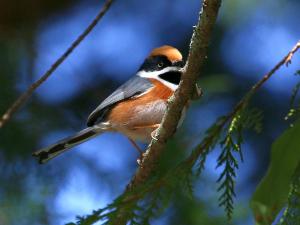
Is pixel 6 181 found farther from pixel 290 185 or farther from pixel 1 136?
pixel 290 185

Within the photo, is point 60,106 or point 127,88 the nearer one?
point 127,88

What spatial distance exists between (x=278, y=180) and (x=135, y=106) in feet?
6.45

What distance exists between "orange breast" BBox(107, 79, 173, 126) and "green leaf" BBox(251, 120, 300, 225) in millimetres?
1817

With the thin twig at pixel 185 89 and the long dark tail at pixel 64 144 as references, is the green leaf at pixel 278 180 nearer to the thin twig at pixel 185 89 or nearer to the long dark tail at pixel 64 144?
the thin twig at pixel 185 89

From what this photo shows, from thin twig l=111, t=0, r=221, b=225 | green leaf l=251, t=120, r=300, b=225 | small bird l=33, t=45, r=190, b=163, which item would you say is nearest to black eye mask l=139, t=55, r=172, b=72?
small bird l=33, t=45, r=190, b=163

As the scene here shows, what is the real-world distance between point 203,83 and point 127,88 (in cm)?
132

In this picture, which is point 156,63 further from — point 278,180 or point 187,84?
point 278,180

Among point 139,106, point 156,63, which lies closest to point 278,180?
point 139,106

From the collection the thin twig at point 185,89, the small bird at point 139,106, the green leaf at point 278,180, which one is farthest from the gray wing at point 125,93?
the green leaf at point 278,180

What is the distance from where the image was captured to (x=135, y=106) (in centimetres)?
371

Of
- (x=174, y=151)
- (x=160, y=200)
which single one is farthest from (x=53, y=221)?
(x=160, y=200)

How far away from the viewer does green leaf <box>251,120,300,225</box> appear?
178 centimetres

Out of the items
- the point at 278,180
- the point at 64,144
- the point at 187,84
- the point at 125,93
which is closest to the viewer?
the point at 278,180

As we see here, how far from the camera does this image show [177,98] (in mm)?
2340
